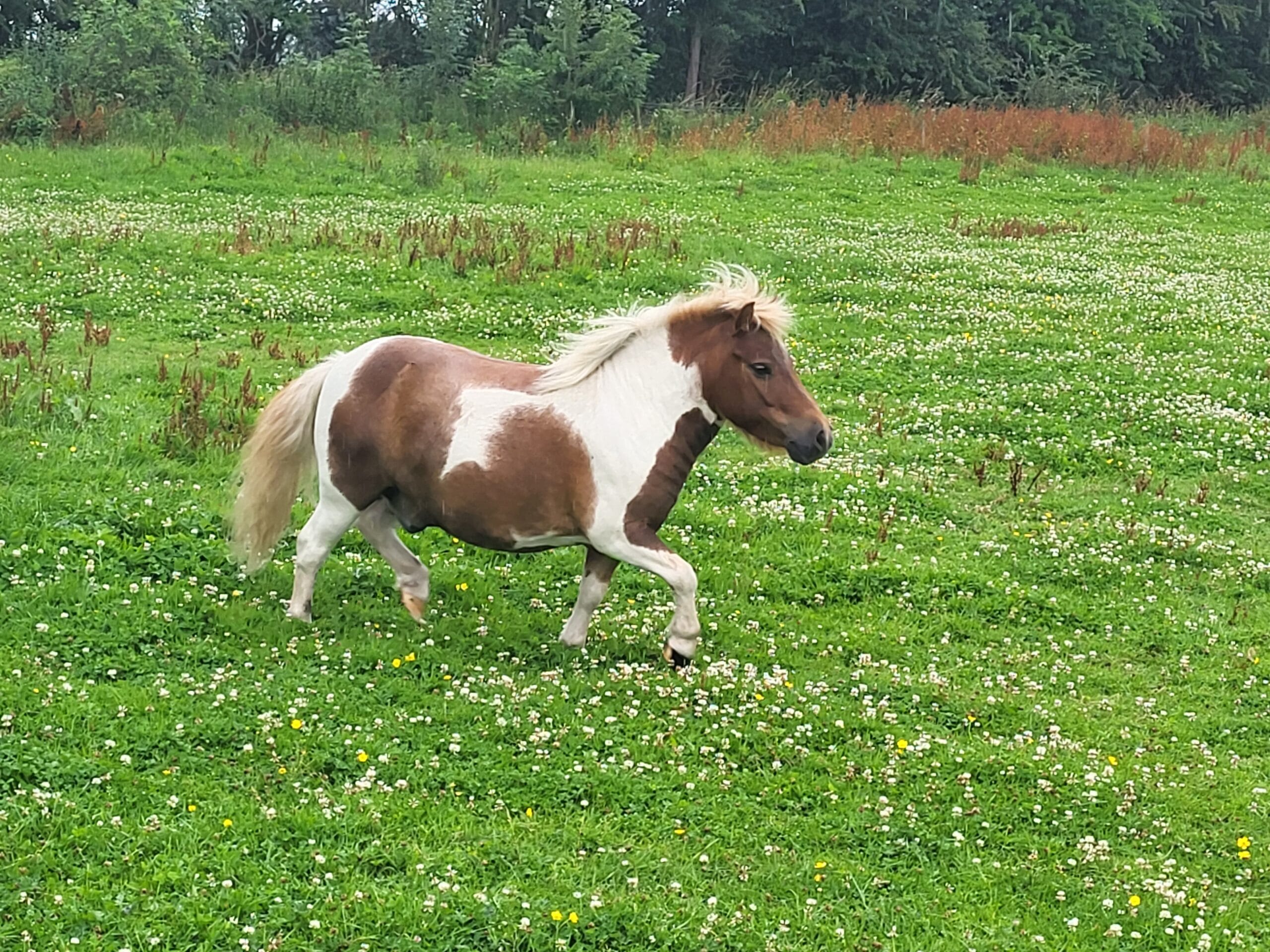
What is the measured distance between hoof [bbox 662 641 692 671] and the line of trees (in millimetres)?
25857

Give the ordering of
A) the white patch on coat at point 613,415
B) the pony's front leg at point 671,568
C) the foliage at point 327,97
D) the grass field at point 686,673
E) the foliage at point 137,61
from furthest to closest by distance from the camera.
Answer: the foliage at point 327,97 → the foliage at point 137,61 → the white patch on coat at point 613,415 → the pony's front leg at point 671,568 → the grass field at point 686,673

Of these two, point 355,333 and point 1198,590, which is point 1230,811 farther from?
point 355,333

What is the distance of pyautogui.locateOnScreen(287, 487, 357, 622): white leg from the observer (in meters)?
8.54

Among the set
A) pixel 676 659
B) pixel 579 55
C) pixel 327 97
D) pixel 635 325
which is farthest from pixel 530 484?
pixel 579 55

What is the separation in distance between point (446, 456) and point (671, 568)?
1.55m

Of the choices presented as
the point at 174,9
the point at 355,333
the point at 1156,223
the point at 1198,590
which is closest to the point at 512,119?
the point at 174,9

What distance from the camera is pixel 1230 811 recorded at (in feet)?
23.2

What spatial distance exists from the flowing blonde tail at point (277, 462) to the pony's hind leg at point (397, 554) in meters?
0.52

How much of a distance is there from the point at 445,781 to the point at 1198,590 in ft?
21.2

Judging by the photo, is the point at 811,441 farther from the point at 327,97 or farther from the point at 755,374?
the point at 327,97

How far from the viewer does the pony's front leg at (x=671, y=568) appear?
800 centimetres

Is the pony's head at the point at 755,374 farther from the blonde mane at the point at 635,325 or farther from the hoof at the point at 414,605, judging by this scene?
the hoof at the point at 414,605

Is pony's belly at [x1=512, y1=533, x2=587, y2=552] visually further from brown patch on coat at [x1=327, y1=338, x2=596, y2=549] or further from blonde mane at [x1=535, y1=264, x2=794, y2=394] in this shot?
blonde mane at [x1=535, y1=264, x2=794, y2=394]

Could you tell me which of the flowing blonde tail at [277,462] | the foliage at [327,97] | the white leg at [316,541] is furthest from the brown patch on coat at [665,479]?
the foliage at [327,97]
